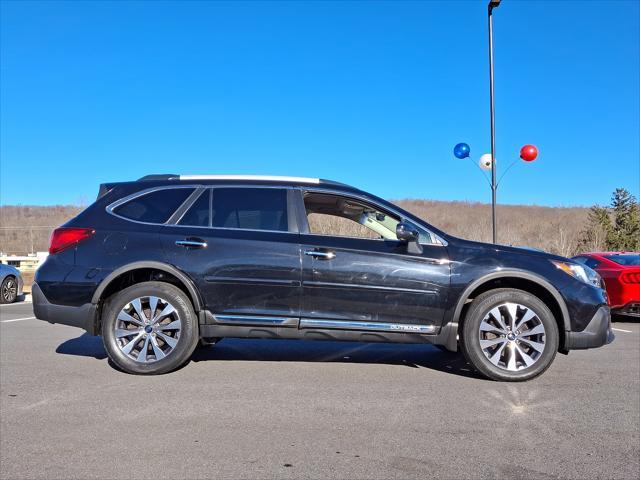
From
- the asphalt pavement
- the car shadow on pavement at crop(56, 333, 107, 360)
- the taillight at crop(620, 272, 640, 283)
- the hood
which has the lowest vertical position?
the asphalt pavement

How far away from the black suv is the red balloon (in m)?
9.98

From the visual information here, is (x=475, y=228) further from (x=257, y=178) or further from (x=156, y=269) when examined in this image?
(x=156, y=269)

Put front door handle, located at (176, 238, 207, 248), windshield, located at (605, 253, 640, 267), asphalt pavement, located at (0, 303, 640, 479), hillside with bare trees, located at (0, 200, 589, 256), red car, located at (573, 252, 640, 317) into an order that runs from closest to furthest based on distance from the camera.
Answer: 1. asphalt pavement, located at (0, 303, 640, 479)
2. front door handle, located at (176, 238, 207, 248)
3. red car, located at (573, 252, 640, 317)
4. windshield, located at (605, 253, 640, 267)
5. hillside with bare trees, located at (0, 200, 589, 256)

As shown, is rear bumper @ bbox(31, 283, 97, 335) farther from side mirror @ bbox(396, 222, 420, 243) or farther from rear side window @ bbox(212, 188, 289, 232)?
side mirror @ bbox(396, 222, 420, 243)

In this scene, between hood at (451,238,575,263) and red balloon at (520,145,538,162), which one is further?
red balloon at (520,145,538,162)

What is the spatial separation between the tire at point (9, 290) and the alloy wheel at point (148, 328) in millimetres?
9856

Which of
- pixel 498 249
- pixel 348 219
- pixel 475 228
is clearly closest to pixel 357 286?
pixel 348 219

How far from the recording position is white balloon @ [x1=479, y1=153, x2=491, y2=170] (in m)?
14.6

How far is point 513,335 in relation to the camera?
4.86 metres

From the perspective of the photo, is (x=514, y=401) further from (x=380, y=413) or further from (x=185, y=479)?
(x=185, y=479)

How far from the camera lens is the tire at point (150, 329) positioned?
486 cm

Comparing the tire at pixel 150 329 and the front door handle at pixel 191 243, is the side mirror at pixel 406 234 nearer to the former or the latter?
the front door handle at pixel 191 243

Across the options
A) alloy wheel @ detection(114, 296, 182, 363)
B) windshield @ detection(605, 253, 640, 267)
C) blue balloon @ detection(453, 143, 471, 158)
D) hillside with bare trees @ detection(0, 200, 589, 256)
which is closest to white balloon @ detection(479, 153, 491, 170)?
blue balloon @ detection(453, 143, 471, 158)

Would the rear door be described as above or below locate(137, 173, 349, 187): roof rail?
below
